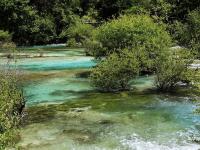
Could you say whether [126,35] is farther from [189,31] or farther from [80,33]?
[80,33]

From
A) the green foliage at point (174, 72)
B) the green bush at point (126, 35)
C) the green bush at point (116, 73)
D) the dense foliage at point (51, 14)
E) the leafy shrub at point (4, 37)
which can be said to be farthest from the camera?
the dense foliage at point (51, 14)

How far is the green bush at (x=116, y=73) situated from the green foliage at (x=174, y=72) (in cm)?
147

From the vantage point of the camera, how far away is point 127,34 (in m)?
29.8

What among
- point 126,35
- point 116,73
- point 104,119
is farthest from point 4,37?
point 104,119

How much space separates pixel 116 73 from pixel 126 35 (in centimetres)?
605

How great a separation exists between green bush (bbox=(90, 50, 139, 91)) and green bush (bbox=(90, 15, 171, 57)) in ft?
13.2

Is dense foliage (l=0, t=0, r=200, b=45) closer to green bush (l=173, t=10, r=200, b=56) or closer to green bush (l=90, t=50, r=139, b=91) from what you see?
green bush (l=173, t=10, r=200, b=56)

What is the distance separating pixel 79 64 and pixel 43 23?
27.6 m

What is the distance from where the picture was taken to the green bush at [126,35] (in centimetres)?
2948

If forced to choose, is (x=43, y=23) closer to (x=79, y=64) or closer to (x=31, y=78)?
(x=79, y=64)

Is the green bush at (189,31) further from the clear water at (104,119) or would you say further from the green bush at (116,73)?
the green bush at (116,73)

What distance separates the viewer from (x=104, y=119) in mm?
18484

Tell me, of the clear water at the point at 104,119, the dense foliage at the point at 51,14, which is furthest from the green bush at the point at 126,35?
the dense foliage at the point at 51,14

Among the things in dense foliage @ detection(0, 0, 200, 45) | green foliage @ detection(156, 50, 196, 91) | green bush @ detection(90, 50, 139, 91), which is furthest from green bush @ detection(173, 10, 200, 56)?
green bush @ detection(90, 50, 139, 91)
